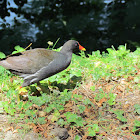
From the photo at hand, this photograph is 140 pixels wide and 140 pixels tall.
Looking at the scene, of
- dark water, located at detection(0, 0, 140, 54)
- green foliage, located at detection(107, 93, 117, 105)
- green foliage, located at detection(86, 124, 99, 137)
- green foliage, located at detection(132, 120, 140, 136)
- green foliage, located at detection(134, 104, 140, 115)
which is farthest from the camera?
dark water, located at detection(0, 0, 140, 54)

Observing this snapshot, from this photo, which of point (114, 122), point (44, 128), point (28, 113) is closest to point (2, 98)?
point (28, 113)

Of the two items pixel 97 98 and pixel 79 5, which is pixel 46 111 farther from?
pixel 79 5

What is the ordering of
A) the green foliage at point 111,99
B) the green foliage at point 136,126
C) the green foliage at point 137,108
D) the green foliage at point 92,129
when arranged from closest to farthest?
the green foliage at point 92,129, the green foliage at point 136,126, the green foliage at point 137,108, the green foliage at point 111,99

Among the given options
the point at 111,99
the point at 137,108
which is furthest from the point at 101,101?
the point at 137,108

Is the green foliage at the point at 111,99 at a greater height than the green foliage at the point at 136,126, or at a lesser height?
greater

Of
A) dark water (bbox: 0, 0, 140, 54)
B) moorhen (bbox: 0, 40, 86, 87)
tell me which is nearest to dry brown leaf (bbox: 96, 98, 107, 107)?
moorhen (bbox: 0, 40, 86, 87)

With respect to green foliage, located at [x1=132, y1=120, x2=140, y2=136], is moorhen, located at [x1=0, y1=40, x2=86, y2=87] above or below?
above

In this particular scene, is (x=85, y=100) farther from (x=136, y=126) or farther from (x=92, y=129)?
(x=136, y=126)

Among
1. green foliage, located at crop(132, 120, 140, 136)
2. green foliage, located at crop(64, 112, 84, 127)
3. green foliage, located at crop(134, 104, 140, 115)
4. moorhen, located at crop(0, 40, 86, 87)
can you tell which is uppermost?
moorhen, located at crop(0, 40, 86, 87)

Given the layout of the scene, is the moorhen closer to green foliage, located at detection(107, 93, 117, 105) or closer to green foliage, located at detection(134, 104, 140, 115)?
green foliage, located at detection(107, 93, 117, 105)

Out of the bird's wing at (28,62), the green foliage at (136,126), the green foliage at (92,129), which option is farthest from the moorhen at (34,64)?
the green foliage at (136,126)

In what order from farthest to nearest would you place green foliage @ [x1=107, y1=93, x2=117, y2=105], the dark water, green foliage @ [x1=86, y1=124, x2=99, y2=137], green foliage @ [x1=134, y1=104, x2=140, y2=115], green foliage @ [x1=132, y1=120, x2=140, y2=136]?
the dark water
green foliage @ [x1=107, y1=93, x2=117, y2=105]
green foliage @ [x1=134, y1=104, x2=140, y2=115]
green foliage @ [x1=132, y1=120, x2=140, y2=136]
green foliage @ [x1=86, y1=124, x2=99, y2=137]

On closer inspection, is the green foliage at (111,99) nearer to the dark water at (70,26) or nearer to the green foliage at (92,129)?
the green foliage at (92,129)

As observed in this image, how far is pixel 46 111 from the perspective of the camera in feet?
9.70
